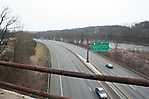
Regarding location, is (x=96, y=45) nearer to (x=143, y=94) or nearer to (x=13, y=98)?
(x=143, y=94)

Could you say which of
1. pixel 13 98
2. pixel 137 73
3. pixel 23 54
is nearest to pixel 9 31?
pixel 23 54

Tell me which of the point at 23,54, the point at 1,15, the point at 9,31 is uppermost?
the point at 1,15

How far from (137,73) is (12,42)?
69.4 ft

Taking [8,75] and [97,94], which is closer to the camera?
[97,94]

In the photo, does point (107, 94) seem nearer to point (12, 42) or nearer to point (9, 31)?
point (9, 31)

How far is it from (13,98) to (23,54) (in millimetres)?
36916

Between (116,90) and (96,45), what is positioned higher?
(96,45)

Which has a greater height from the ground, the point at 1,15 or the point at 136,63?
the point at 1,15

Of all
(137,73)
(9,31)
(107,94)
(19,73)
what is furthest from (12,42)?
(107,94)

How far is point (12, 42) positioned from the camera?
136 ft

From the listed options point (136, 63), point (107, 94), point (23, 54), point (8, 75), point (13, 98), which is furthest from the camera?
point (136, 63)

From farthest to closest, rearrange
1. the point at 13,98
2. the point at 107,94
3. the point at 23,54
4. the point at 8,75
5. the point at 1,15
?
the point at 23,54
the point at 1,15
the point at 8,75
the point at 107,94
the point at 13,98

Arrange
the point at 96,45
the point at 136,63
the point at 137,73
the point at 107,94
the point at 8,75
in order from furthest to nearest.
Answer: the point at 136,63 < the point at 137,73 < the point at 96,45 < the point at 8,75 < the point at 107,94

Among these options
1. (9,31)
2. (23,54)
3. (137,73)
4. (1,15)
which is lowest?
(137,73)
